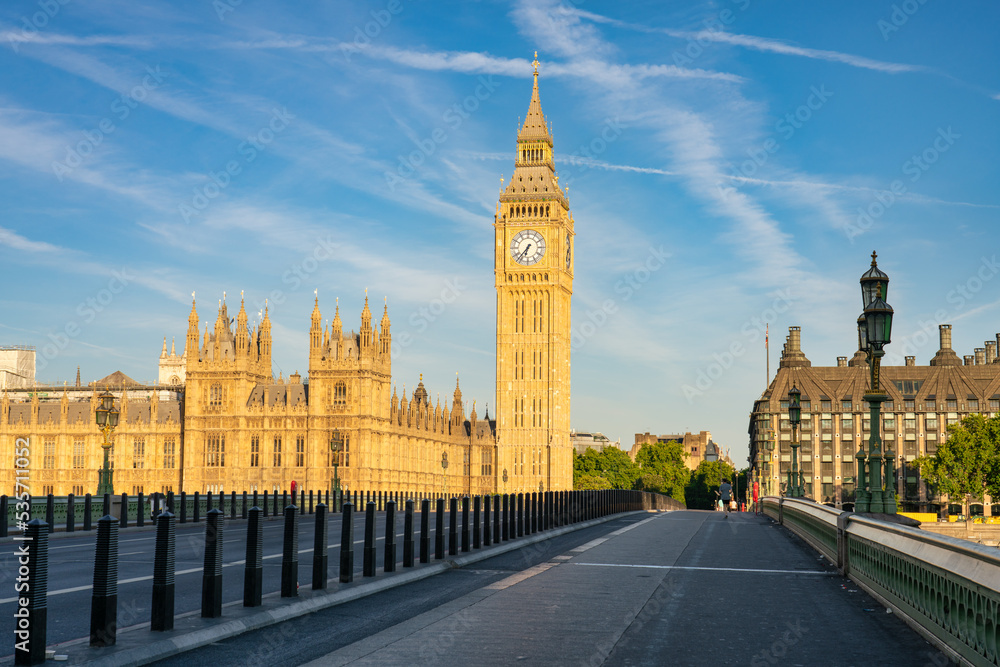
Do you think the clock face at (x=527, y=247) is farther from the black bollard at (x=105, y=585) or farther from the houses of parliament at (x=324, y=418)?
the black bollard at (x=105, y=585)

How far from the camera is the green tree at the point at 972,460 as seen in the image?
316ft

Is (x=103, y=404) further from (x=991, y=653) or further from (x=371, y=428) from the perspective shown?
(x=371, y=428)

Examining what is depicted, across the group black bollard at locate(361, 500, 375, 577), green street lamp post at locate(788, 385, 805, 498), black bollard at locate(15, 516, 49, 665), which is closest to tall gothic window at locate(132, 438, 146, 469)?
green street lamp post at locate(788, 385, 805, 498)

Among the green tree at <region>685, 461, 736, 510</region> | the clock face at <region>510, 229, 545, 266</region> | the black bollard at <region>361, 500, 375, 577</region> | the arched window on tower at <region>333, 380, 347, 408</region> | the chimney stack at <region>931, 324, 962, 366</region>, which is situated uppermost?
the clock face at <region>510, 229, 545, 266</region>

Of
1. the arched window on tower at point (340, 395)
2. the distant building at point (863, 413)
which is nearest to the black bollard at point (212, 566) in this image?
the arched window on tower at point (340, 395)

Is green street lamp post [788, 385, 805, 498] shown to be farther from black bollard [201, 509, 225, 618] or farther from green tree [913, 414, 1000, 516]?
green tree [913, 414, 1000, 516]

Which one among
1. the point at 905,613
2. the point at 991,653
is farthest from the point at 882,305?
the point at 991,653

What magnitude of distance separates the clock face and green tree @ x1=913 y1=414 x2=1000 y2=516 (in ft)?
156

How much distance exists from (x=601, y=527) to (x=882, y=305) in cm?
1415

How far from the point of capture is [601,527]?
30250 mm

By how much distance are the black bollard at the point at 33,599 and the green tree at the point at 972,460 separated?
10015 cm

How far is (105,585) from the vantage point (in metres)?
7.85

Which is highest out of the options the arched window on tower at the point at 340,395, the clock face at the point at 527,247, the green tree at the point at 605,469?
the clock face at the point at 527,247

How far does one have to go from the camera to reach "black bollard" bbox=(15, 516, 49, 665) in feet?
23.1
